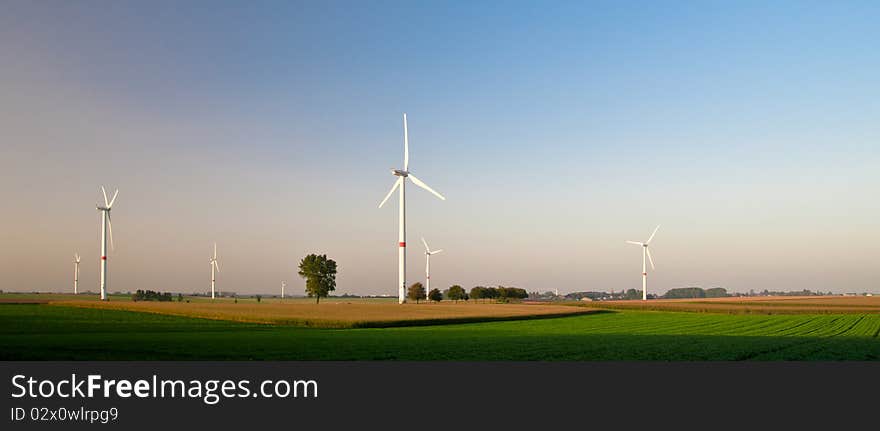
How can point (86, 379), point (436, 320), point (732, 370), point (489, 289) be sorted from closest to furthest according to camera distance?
point (86, 379) < point (732, 370) < point (436, 320) < point (489, 289)

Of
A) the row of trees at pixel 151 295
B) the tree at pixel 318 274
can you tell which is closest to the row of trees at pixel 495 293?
the tree at pixel 318 274

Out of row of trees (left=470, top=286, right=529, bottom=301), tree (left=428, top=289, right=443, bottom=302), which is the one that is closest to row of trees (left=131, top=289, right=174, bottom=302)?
tree (left=428, top=289, right=443, bottom=302)

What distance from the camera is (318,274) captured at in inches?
5418

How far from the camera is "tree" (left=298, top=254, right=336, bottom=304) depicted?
13725 cm

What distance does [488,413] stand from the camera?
1912 cm

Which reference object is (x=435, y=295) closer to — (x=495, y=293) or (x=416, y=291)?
(x=416, y=291)

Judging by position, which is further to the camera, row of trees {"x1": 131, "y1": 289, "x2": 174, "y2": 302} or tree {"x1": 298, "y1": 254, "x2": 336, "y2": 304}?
row of trees {"x1": 131, "y1": 289, "x2": 174, "y2": 302}

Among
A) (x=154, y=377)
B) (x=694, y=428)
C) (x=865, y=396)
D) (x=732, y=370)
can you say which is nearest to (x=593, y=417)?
(x=694, y=428)

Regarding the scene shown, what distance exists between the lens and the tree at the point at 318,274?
137250mm

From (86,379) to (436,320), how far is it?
48.0m

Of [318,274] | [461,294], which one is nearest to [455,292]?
[461,294]

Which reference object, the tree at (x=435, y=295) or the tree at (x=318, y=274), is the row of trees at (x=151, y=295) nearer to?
the tree at (x=318, y=274)

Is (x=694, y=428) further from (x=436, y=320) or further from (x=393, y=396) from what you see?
(x=436, y=320)

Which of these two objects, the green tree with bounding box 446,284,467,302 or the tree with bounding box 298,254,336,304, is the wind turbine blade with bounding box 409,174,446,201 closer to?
the tree with bounding box 298,254,336,304
